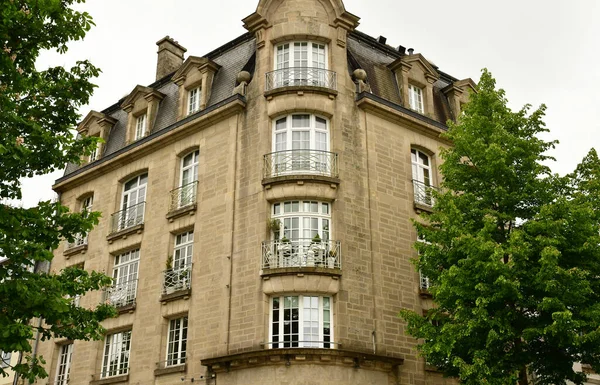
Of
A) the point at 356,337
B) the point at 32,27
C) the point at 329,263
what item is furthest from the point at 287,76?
the point at 32,27

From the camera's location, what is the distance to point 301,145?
2211 centimetres

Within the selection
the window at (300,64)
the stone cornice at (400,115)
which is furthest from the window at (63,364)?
the stone cornice at (400,115)

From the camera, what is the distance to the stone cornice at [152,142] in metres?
23.9

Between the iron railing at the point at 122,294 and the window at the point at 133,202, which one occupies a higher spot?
the window at the point at 133,202

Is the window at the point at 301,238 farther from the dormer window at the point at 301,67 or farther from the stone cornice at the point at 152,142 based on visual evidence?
the stone cornice at the point at 152,142

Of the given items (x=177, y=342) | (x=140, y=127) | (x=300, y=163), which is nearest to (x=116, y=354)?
(x=177, y=342)

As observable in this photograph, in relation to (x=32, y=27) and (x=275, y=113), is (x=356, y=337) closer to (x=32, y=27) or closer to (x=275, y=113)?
(x=275, y=113)

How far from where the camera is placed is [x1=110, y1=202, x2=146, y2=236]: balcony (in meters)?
26.0

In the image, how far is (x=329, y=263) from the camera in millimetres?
20375

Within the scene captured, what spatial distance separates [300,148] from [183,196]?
5255 mm

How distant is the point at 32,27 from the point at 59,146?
2.47m

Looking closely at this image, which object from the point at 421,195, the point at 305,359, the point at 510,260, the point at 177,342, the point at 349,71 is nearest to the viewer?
the point at 510,260

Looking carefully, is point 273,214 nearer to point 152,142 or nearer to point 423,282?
point 423,282

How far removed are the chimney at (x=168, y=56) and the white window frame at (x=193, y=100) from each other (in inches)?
213
